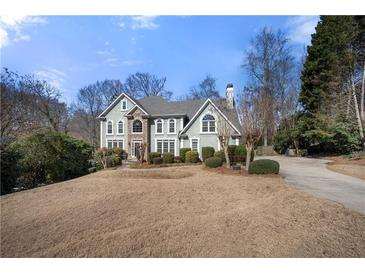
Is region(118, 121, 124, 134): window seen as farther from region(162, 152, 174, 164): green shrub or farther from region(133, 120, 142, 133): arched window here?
region(162, 152, 174, 164): green shrub

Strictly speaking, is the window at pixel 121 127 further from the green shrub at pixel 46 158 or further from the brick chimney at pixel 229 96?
the brick chimney at pixel 229 96

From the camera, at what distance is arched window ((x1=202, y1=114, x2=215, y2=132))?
13.4m

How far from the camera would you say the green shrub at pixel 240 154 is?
1163cm

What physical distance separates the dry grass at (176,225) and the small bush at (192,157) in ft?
19.5

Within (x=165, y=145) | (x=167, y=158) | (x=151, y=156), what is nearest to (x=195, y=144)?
(x=165, y=145)

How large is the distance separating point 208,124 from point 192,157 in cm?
284

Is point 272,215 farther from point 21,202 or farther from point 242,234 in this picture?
point 21,202

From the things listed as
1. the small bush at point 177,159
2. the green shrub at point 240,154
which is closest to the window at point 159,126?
the small bush at point 177,159

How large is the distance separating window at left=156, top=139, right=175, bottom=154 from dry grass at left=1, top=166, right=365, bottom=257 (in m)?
6.36

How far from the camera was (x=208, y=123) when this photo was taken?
1348cm

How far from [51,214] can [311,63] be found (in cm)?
2211

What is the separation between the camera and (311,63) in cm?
1850

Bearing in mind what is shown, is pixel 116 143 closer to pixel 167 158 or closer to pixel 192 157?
pixel 167 158

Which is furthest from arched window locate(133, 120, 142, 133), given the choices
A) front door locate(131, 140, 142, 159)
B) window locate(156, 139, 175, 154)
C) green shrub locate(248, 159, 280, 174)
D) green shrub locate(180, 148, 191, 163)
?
green shrub locate(248, 159, 280, 174)
